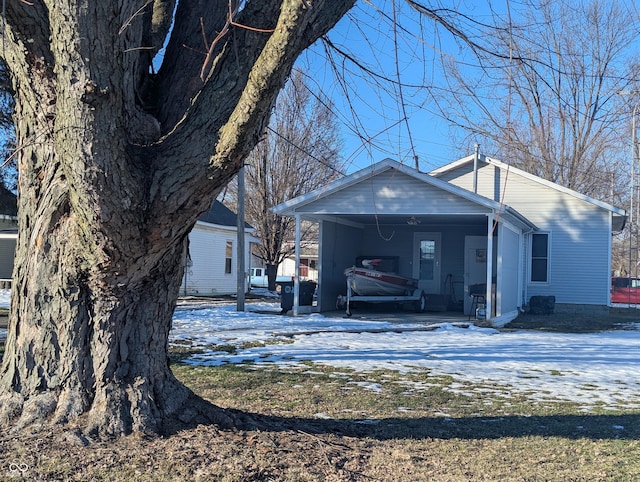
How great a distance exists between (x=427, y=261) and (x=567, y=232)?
16.2 feet

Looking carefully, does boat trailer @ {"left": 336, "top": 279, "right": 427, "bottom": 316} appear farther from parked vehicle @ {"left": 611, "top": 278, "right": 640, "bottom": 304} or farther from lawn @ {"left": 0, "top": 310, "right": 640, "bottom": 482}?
parked vehicle @ {"left": 611, "top": 278, "right": 640, "bottom": 304}

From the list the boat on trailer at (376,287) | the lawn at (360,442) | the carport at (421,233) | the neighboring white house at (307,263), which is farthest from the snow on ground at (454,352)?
the neighboring white house at (307,263)

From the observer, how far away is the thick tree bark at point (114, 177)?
3.75m

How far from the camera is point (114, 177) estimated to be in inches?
150

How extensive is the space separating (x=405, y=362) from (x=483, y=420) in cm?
377

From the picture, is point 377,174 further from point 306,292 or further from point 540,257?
point 540,257

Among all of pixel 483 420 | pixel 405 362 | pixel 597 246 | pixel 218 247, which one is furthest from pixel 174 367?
pixel 218 247

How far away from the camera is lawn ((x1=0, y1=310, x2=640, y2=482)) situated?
4.13m

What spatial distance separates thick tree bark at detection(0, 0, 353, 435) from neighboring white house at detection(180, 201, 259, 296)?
21.9 m

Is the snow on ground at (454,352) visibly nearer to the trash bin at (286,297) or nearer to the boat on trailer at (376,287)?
the trash bin at (286,297)

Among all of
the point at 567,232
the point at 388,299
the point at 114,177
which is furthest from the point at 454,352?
the point at 567,232

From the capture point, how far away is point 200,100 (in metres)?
4.20

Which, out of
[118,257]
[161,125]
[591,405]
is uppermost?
[161,125]

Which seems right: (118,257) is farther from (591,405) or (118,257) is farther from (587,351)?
(587,351)
